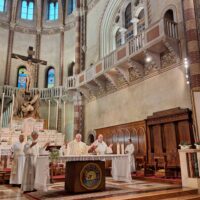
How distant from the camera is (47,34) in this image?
23.2 meters

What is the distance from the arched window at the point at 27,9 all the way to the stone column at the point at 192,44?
57.1 feet

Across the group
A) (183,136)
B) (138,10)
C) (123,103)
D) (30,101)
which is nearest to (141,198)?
(183,136)

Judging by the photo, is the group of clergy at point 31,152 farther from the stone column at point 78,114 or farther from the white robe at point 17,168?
the stone column at point 78,114

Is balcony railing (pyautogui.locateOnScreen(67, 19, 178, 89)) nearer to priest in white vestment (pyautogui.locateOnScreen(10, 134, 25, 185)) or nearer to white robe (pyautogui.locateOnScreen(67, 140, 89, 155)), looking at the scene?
white robe (pyautogui.locateOnScreen(67, 140, 89, 155))

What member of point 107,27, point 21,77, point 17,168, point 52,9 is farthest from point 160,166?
point 52,9

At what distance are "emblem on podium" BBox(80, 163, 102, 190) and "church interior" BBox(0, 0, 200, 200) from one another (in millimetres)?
26

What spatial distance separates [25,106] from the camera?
17188 millimetres

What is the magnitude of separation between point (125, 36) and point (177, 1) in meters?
4.89

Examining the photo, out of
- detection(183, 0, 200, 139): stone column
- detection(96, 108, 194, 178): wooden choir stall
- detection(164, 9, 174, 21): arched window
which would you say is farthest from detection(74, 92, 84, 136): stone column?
detection(183, 0, 200, 139): stone column

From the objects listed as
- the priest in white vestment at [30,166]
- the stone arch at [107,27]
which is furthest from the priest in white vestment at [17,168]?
the stone arch at [107,27]

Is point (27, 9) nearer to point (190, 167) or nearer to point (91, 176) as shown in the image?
point (91, 176)

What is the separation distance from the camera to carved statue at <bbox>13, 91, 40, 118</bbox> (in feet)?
55.4

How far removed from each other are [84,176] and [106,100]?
31.6 feet

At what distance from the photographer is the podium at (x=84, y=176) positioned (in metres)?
6.24
